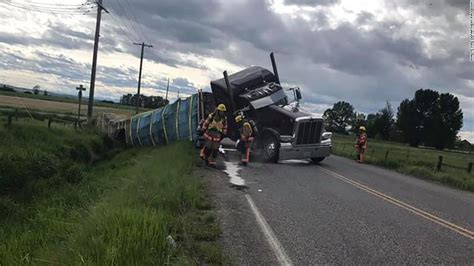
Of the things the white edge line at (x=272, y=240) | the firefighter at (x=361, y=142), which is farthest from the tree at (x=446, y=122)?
the white edge line at (x=272, y=240)

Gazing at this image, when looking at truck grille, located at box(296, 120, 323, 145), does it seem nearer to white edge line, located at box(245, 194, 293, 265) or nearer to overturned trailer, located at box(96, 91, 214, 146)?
overturned trailer, located at box(96, 91, 214, 146)

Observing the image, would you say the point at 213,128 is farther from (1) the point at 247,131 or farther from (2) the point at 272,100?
(2) the point at 272,100

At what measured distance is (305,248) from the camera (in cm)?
671

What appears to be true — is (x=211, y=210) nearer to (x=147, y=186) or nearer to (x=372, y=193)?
(x=147, y=186)

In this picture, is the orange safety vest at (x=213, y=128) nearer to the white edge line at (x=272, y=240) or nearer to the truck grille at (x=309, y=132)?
the truck grille at (x=309, y=132)

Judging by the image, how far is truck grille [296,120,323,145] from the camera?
19172 millimetres

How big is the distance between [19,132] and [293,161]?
12.0 metres

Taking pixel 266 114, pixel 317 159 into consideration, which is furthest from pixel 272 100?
pixel 317 159

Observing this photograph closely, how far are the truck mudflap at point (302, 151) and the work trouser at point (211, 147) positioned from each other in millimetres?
3455

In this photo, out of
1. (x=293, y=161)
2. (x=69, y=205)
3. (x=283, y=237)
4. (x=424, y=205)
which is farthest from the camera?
(x=293, y=161)

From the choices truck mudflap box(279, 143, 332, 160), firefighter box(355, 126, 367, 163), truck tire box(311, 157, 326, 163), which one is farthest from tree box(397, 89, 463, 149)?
truck mudflap box(279, 143, 332, 160)

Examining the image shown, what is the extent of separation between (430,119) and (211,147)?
276 ft

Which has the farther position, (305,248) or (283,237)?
(283,237)

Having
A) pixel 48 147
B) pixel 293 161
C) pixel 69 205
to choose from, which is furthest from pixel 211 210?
pixel 48 147
